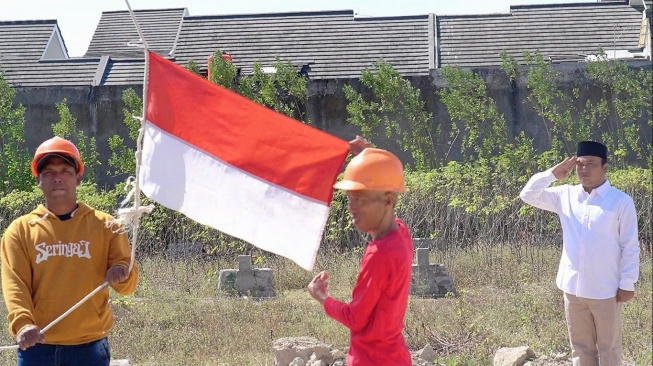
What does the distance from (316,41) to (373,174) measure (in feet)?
66.9

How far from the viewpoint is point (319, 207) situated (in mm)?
4734

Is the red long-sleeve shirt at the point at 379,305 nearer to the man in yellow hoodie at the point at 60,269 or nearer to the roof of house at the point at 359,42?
the man in yellow hoodie at the point at 60,269

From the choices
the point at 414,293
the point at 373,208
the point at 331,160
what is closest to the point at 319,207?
the point at 331,160

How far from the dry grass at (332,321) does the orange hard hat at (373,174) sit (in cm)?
404

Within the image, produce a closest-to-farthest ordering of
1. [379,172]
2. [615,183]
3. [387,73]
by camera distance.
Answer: [379,172] < [615,183] < [387,73]

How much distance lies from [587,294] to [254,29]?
774 inches

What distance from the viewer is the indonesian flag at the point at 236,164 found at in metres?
4.75

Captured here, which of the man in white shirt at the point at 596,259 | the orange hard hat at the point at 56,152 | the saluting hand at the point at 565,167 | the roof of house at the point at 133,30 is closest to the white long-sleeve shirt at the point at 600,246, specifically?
the man in white shirt at the point at 596,259

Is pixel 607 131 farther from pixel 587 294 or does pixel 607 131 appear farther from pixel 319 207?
pixel 319 207

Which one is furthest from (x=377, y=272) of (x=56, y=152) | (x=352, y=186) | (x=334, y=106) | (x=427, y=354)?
(x=334, y=106)

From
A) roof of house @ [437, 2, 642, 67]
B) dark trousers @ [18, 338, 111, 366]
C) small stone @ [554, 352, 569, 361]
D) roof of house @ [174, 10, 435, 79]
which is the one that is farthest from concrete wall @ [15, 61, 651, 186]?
dark trousers @ [18, 338, 111, 366]

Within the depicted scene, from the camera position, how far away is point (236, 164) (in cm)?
493

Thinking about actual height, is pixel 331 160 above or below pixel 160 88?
below

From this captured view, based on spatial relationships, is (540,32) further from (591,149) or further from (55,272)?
(55,272)
